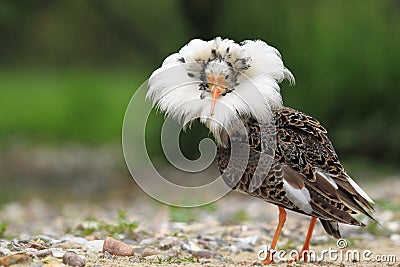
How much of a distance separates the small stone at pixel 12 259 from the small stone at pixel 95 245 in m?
1.20

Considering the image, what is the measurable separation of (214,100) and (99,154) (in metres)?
14.1


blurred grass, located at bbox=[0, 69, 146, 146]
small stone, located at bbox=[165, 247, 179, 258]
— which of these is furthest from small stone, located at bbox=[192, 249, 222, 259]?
blurred grass, located at bbox=[0, 69, 146, 146]

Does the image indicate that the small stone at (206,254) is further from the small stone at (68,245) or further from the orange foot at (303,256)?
the small stone at (68,245)

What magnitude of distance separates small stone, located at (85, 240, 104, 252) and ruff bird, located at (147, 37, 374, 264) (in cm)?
116

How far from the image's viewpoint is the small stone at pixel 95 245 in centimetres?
679

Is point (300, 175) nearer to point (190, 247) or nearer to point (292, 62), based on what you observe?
point (190, 247)

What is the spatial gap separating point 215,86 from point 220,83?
57mm

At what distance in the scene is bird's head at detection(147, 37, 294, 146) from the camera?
671 cm

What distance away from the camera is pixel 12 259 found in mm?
5516

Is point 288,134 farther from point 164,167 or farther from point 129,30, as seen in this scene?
point 129,30

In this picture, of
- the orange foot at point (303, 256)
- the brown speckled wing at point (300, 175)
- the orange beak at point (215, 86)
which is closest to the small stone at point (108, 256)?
the brown speckled wing at point (300, 175)

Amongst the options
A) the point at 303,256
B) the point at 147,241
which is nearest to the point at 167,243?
the point at 147,241

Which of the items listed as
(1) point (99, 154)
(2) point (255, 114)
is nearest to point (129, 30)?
(1) point (99, 154)

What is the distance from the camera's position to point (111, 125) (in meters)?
23.2
